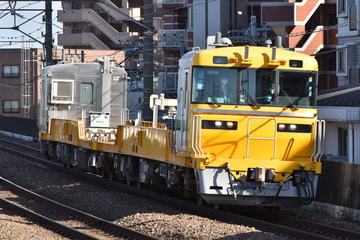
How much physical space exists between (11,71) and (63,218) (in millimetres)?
50926

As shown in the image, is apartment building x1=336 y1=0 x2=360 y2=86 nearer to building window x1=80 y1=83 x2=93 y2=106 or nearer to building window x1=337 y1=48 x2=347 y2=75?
building window x1=337 y1=48 x2=347 y2=75

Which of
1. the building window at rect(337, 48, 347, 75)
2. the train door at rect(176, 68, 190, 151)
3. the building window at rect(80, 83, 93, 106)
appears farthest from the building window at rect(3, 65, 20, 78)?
the train door at rect(176, 68, 190, 151)

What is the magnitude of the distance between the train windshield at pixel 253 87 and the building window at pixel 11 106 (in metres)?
52.2

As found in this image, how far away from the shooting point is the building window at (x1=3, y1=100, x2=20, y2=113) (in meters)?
65.1

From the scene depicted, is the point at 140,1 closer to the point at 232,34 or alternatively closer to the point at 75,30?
the point at 75,30

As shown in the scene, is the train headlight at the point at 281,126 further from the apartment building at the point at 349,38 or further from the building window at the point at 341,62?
the building window at the point at 341,62

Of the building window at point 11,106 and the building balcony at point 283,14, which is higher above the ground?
the building balcony at point 283,14

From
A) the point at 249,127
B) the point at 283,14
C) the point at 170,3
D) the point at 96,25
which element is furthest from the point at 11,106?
the point at 249,127

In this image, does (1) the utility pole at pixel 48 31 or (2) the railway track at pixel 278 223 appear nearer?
(2) the railway track at pixel 278 223

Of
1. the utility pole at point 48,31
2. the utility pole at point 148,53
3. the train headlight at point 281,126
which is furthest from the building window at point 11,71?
the train headlight at point 281,126

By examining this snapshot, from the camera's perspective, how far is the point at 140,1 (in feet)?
236

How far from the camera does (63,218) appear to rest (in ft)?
52.6

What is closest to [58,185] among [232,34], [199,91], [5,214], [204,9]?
[5,214]

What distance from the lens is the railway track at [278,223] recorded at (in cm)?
1284
